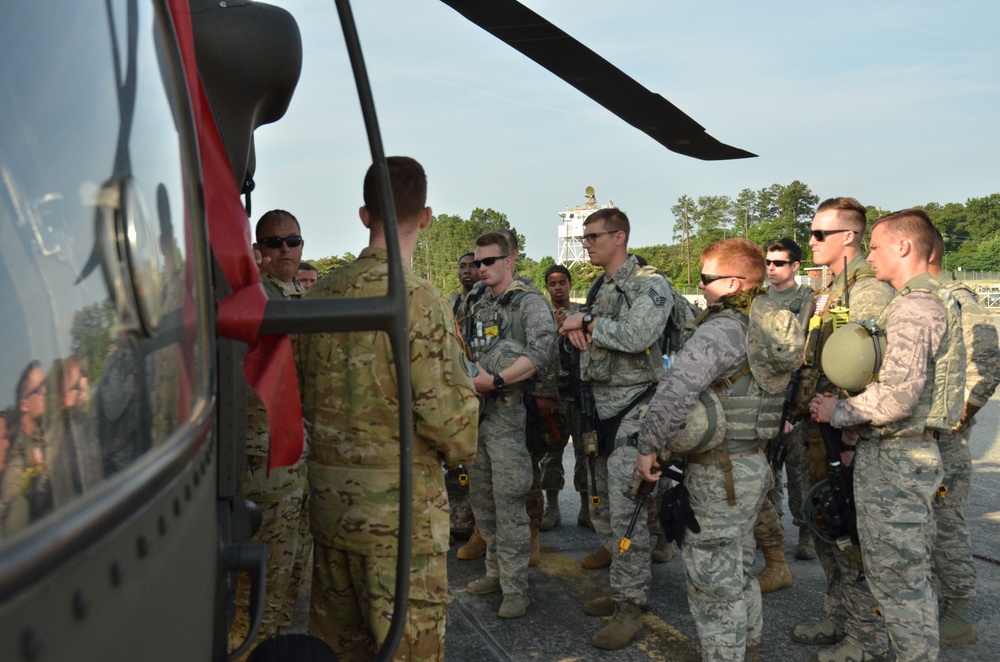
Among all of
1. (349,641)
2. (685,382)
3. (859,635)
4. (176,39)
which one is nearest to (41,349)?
(176,39)

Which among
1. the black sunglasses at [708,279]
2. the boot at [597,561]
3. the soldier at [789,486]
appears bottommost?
the boot at [597,561]

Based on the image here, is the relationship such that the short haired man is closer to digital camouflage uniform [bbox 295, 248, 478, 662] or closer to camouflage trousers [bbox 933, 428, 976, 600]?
digital camouflage uniform [bbox 295, 248, 478, 662]

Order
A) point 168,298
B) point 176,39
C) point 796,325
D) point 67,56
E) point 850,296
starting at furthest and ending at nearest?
1. point 850,296
2. point 796,325
3. point 176,39
4. point 168,298
5. point 67,56

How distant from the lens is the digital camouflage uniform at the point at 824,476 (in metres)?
4.01

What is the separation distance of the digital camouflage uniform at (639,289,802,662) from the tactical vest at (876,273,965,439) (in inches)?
20.6

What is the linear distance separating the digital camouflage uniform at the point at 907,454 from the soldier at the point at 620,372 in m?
1.20

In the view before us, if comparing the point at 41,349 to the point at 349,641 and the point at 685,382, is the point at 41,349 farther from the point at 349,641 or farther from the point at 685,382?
the point at 685,382

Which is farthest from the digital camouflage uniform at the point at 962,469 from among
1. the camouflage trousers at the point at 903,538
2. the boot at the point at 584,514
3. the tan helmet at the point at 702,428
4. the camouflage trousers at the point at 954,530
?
the boot at the point at 584,514

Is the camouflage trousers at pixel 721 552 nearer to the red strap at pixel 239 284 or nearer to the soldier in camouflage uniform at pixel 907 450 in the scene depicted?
the soldier in camouflage uniform at pixel 907 450

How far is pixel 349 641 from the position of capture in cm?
286

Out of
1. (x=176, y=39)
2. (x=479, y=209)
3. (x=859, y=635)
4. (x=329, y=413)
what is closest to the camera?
(x=176, y=39)

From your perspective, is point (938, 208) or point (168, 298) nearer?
point (168, 298)

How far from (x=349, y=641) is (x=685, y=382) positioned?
1.66 m

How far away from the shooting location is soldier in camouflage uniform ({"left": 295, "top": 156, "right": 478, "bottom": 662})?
267cm
